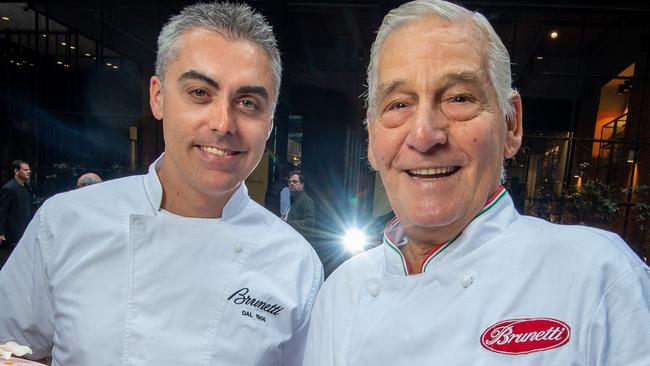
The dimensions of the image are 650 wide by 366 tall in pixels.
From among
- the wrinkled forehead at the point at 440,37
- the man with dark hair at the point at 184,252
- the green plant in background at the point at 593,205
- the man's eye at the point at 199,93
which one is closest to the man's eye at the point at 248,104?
the man with dark hair at the point at 184,252

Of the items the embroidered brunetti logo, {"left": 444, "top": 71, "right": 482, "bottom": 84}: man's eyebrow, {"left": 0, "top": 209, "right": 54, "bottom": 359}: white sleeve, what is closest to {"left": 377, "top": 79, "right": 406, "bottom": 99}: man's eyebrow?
{"left": 444, "top": 71, "right": 482, "bottom": 84}: man's eyebrow

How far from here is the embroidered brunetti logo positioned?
1402mm

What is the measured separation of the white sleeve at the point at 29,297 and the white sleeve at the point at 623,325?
152 centimetres

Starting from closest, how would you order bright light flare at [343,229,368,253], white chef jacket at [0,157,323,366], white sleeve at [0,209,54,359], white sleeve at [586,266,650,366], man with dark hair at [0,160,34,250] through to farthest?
1. white sleeve at [586,266,650,366]
2. white chef jacket at [0,157,323,366]
3. white sleeve at [0,209,54,359]
4. bright light flare at [343,229,368,253]
5. man with dark hair at [0,160,34,250]

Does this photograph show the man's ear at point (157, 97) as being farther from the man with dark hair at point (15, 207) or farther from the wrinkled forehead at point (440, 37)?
the man with dark hair at point (15, 207)

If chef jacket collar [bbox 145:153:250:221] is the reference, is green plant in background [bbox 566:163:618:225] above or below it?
below

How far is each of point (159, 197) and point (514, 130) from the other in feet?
3.60

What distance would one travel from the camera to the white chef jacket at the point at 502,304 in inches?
34.9

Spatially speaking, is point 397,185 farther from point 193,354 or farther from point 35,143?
point 35,143

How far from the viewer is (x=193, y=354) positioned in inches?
52.1

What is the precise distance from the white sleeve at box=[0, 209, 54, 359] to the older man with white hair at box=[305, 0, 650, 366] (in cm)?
89

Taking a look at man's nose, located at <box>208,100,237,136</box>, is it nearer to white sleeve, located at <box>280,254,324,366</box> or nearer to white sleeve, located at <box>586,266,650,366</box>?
white sleeve, located at <box>280,254,324,366</box>

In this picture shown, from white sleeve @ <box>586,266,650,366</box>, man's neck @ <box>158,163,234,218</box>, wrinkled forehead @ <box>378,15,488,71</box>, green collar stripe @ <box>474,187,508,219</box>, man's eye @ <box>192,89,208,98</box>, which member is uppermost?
wrinkled forehead @ <box>378,15,488,71</box>

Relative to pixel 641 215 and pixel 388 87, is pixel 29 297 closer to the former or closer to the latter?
pixel 388 87
